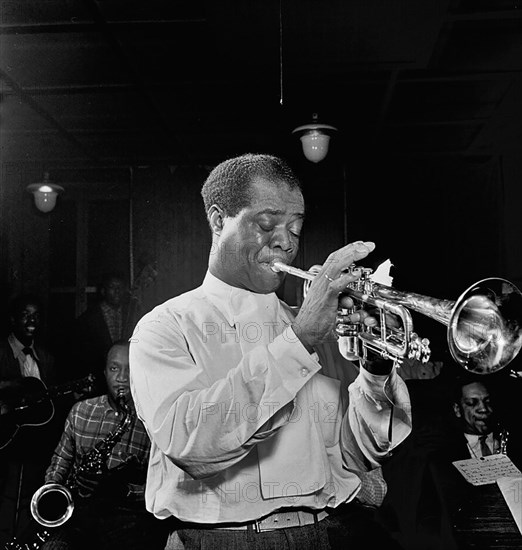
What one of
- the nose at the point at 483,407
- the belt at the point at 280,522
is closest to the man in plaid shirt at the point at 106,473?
the belt at the point at 280,522

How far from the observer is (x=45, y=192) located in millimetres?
2887

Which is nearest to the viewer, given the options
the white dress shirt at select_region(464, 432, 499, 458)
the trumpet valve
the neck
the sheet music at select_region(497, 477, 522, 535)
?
the trumpet valve

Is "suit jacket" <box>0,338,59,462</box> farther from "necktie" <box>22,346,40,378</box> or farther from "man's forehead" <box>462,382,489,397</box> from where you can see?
"man's forehead" <box>462,382,489,397</box>

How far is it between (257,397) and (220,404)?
10 cm

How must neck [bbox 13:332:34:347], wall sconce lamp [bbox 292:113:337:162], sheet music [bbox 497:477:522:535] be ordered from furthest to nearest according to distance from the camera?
neck [bbox 13:332:34:347] < wall sconce lamp [bbox 292:113:337:162] < sheet music [bbox 497:477:522:535]

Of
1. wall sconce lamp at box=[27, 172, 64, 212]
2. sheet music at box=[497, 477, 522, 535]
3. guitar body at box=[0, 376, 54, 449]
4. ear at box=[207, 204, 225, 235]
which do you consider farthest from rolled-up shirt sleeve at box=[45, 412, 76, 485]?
sheet music at box=[497, 477, 522, 535]

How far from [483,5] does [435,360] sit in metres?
1.63

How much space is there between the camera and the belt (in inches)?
65.1

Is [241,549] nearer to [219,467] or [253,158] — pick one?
[219,467]

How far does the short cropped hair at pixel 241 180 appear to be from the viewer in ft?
6.62

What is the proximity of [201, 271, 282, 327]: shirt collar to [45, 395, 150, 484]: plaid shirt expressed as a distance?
1.12 metres

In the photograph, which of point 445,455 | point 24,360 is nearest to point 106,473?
point 24,360

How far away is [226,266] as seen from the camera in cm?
204

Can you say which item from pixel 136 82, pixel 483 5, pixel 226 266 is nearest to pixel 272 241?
A: pixel 226 266
